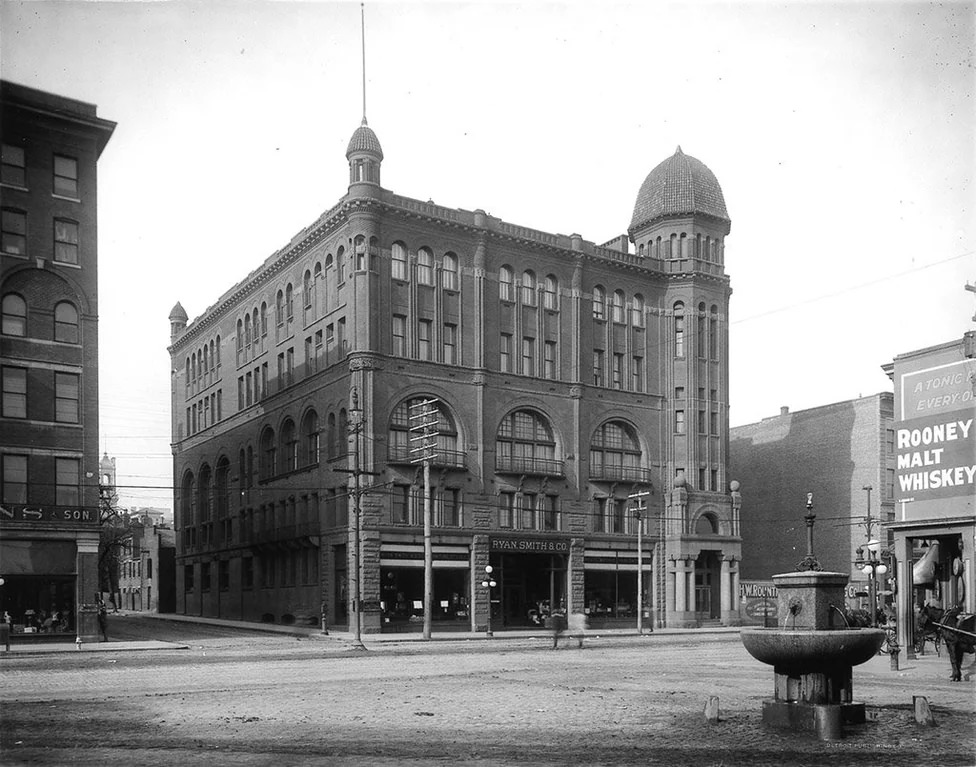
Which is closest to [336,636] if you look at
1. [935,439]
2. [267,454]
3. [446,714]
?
[267,454]

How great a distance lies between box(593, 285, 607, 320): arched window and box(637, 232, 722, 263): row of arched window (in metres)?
4.23

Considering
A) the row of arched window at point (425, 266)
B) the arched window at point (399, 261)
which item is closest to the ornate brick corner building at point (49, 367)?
the arched window at point (399, 261)

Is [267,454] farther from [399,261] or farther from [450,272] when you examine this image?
[450,272]

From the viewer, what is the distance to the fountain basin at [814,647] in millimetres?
15617

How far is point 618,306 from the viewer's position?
65.4m

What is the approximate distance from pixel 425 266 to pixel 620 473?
17.0 m

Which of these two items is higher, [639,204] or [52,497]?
[639,204]

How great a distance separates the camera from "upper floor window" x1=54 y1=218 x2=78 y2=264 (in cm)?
4484

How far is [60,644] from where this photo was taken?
139ft

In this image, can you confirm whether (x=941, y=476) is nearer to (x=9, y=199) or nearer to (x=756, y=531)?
(x=9, y=199)

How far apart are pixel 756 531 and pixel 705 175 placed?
27788 mm

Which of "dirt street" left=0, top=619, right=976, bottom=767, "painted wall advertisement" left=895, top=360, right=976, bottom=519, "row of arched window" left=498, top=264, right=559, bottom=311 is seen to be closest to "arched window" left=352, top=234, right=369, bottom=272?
"row of arched window" left=498, top=264, right=559, bottom=311

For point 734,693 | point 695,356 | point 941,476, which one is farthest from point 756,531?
point 734,693

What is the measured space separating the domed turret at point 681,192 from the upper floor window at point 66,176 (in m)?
35.7
